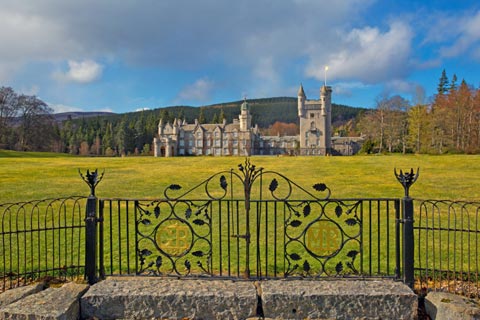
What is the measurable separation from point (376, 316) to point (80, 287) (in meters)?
4.28

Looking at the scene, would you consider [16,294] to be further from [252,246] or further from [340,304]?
[252,246]

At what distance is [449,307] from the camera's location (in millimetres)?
4277

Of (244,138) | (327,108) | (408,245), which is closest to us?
(408,245)

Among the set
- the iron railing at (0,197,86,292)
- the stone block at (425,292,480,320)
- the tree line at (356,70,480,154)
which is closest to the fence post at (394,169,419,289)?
the stone block at (425,292,480,320)

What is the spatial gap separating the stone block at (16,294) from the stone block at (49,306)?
253mm

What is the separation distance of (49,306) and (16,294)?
0.90m

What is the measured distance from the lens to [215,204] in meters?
14.2

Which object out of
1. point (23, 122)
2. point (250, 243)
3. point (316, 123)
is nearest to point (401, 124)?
point (316, 123)

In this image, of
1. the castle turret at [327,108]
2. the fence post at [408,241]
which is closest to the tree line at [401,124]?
the castle turret at [327,108]

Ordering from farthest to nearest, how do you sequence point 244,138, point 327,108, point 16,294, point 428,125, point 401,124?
point 244,138 < point 327,108 < point 401,124 < point 428,125 < point 16,294

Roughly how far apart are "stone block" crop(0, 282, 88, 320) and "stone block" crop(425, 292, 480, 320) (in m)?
4.92

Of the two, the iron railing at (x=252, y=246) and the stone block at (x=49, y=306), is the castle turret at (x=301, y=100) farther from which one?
the stone block at (x=49, y=306)

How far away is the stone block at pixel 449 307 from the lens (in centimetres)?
414

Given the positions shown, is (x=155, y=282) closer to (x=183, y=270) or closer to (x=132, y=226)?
(x=183, y=270)
